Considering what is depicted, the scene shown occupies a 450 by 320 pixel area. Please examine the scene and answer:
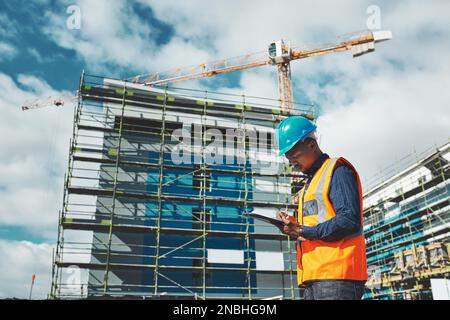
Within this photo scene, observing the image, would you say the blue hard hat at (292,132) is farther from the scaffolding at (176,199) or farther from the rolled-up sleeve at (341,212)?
the scaffolding at (176,199)

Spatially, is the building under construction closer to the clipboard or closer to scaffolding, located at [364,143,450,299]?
scaffolding, located at [364,143,450,299]

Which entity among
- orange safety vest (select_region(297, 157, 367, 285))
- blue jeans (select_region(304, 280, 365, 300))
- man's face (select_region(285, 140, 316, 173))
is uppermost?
man's face (select_region(285, 140, 316, 173))

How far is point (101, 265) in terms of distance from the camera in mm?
15695

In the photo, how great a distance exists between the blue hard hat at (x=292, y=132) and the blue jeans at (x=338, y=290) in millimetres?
771

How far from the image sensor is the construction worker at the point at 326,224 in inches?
79.5

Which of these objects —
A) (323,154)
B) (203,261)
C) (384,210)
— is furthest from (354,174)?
(384,210)

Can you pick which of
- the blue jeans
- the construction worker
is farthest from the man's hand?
the blue jeans

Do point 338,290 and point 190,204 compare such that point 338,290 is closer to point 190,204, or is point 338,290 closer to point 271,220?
point 271,220

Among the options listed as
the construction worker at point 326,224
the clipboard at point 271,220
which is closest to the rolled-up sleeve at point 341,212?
the construction worker at point 326,224

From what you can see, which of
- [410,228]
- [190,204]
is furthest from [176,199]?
[410,228]

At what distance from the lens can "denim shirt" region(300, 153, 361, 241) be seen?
2.02 metres

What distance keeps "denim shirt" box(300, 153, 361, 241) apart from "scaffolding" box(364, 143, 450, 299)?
17.4 metres
